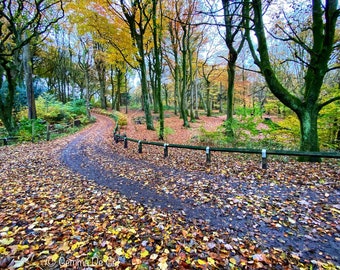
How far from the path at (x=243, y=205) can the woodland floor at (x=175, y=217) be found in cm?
2

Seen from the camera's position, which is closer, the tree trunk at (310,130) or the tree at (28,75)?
the tree trunk at (310,130)

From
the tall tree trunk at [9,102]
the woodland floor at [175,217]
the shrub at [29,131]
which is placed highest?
the tall tree trunk at [9,102]

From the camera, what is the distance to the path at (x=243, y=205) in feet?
9.26

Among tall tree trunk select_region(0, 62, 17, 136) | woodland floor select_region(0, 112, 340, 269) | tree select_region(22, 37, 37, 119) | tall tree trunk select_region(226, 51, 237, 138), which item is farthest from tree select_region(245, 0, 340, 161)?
tall tree trunk select_region(0, 62, 17, 136)

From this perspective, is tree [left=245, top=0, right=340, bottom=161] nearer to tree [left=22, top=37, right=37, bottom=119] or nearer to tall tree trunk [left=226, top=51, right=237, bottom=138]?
tall tree trunk [left=226, top=51, right=237, bottom=138]

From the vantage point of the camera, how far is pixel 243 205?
12.7 ft

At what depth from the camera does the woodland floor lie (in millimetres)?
2574

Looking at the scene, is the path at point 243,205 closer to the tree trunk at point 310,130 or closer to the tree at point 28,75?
the tree trunk at point 310,130

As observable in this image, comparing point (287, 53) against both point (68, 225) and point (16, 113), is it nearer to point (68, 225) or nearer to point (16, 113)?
point (68, 225)

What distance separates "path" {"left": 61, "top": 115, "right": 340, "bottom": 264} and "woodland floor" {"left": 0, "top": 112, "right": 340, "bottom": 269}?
18 mm

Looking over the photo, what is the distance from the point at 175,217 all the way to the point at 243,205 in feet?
4.70

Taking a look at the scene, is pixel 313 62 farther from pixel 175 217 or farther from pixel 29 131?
pixel 29 131

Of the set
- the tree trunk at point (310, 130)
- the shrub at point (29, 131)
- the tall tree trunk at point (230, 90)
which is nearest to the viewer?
the tree trunk at point (310, 130)

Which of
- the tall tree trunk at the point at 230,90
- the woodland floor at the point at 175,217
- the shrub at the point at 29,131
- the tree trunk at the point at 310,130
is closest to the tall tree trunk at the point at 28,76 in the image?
the shrub at the point at 29,131
